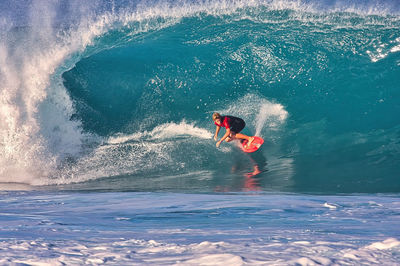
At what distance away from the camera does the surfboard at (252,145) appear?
7730mm

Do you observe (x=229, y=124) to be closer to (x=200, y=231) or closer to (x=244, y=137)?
(x=244, y=137)

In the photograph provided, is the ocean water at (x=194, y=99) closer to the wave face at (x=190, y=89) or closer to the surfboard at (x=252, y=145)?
the wave face at (x=190, y=89)

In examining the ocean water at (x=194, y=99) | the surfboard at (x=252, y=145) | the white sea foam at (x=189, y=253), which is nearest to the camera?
the white sea foam at (x=189, y=253)

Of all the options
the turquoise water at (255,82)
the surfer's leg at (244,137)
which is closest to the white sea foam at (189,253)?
the turquoise water at (255,82)

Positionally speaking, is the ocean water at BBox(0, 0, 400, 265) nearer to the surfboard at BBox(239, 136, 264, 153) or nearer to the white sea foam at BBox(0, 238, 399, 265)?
the surfboard at BBox(239, 136, 264, 153)

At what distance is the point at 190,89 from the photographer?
907 centimetres

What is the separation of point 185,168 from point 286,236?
488cm

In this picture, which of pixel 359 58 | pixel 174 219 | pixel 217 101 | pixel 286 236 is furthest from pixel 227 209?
pixel 359 58

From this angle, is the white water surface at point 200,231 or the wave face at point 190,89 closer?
the white water surface at point 200,231

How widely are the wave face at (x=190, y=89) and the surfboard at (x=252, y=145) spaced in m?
0.17

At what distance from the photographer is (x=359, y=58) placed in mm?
8859

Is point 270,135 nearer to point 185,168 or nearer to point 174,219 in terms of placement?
point 185,168

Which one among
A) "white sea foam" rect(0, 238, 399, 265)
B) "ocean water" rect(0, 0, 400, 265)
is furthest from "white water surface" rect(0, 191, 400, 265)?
"ocean water" rect(0, 0, 400, 265)

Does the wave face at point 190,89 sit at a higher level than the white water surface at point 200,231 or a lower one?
higher
